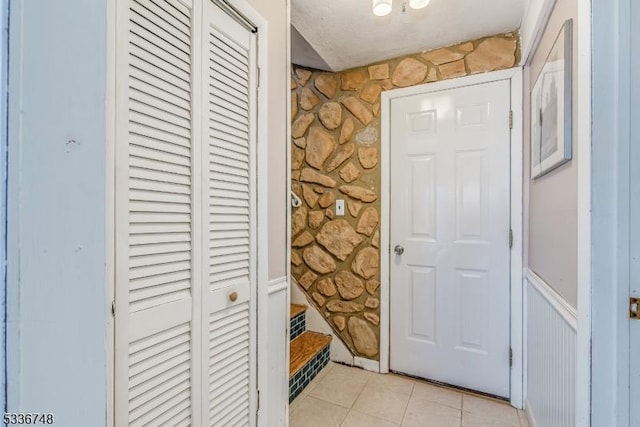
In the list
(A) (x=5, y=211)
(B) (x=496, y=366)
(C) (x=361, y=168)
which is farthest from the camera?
(C) (x=361, y=168)

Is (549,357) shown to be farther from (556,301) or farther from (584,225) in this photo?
(584,225)

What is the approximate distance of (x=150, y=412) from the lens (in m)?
0.83

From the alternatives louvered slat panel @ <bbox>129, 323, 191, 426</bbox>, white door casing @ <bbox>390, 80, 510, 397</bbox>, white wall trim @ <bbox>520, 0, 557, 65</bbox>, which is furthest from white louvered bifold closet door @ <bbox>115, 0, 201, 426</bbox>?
white door casing @ <bbox>390, 80, 510, 397</bbox>

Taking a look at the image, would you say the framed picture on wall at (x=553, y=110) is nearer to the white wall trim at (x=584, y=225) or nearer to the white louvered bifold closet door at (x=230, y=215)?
the white wall trim at (x=584, y=225)

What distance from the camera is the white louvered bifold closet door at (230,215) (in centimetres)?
104

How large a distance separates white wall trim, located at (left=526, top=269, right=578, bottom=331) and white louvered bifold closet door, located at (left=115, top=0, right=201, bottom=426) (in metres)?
1.23

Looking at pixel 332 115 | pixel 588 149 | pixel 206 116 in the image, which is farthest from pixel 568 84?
pixel 332 115

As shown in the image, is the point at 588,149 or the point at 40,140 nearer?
the point at 40,140

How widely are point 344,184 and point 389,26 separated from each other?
1057 millimetres

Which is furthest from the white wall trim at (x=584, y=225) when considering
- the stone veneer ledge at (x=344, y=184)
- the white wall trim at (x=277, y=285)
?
the stone veneer ledge at (x=344, y=184)

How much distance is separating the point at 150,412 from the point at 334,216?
1.73 metres

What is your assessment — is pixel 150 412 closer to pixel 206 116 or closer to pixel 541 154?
pixel 206 116

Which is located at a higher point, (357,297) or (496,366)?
(357,297)

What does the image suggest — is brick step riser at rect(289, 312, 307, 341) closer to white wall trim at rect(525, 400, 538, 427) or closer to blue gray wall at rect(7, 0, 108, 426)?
white wall trim at rect(525, 400, 538, 427)
